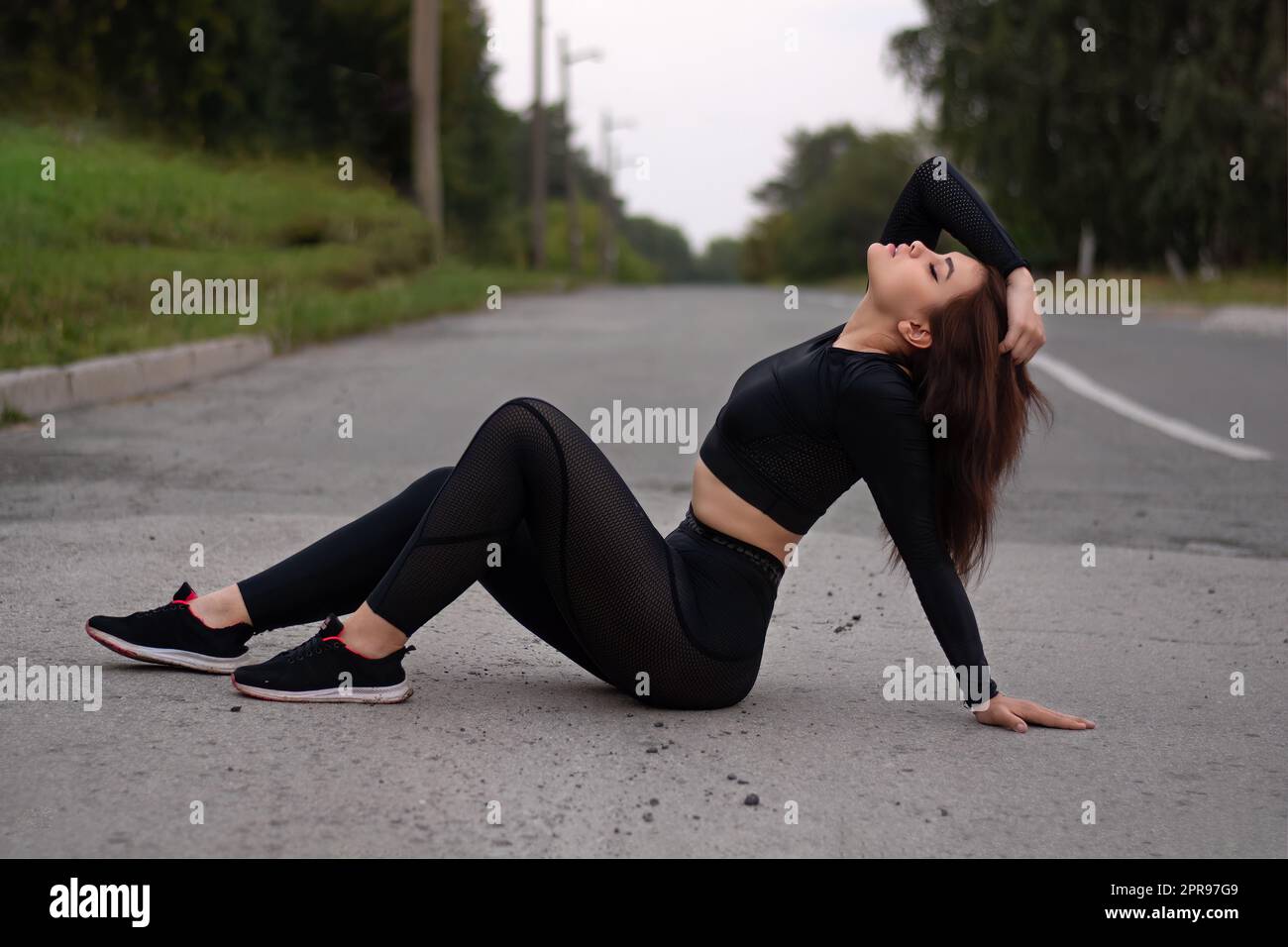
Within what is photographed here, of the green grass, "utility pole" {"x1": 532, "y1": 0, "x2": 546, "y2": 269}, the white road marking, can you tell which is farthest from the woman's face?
"utility pole" {"x1": 532, "y1": 0, "x2": 546, "y2": 269}

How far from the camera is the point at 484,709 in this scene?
3.41 m

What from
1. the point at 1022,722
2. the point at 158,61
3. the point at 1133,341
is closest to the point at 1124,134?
the point at 1133,341

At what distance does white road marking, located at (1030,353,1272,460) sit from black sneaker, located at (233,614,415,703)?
6342 mm

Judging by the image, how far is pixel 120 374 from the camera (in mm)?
9211

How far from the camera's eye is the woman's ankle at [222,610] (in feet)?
11.5

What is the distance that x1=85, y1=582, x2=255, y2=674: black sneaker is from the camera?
3.50 m

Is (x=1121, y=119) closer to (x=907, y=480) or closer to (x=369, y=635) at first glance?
(x=907, y=480)

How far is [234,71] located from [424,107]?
367 inches

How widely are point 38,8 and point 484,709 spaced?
41.7ft

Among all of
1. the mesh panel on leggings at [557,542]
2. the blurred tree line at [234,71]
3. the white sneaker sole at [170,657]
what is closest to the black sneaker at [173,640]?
the white sneaker sole at [170,657]

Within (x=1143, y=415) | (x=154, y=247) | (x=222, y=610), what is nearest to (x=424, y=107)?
(x=154, y=247)

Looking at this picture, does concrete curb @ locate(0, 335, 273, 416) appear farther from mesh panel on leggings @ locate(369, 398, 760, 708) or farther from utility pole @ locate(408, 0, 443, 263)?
utility pole @ locate(408, 0, 443, 263)
